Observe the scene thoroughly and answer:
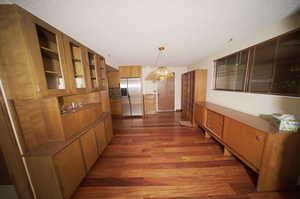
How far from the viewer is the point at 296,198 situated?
3.84 ft

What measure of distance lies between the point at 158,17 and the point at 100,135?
7.64ft

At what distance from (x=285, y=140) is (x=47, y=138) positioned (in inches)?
118

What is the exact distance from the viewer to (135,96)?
4.11 meters

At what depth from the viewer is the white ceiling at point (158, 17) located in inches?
41.6

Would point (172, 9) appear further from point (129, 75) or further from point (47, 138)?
point (129, 75)

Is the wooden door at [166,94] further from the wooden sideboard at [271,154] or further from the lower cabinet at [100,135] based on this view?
the wooden sideboard at [271,154]

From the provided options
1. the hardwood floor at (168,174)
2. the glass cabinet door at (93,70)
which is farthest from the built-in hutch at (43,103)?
the glass cabinet door at (93,70)

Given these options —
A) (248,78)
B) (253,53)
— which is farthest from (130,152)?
(253,53)

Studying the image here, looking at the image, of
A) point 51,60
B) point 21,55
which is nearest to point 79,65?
point 51,60

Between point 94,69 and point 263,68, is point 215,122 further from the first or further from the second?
point 94,69

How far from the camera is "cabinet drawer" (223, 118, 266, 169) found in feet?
4.03

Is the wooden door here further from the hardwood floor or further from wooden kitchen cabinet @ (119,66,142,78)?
the hardwood floor

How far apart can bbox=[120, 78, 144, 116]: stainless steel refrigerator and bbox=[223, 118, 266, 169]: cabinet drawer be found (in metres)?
3.13

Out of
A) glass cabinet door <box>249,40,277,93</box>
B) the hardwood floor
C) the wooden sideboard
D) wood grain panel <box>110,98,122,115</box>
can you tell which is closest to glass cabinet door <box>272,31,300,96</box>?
glass cabinet door <box>249,40,277,93</box>
